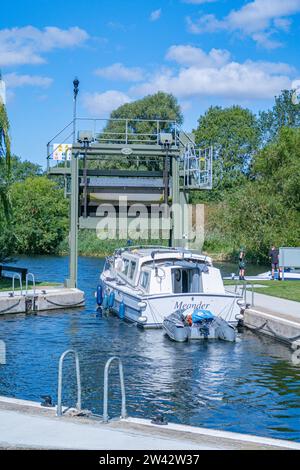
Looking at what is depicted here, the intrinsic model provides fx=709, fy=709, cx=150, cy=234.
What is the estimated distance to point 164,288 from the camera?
26609 mm

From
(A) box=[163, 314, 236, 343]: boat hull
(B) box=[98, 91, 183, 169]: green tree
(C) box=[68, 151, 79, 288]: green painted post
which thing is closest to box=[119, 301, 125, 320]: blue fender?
(A) box=[163, 314, 236, 343]: boat hull

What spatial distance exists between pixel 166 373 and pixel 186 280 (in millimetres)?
9326

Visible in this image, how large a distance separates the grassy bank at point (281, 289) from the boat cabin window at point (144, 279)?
19.9 feet

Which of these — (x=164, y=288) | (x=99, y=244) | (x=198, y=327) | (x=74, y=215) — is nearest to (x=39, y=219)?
(x=99, y=244)

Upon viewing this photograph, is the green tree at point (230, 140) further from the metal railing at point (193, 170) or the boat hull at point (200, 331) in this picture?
the boat hull at point (200, 331)

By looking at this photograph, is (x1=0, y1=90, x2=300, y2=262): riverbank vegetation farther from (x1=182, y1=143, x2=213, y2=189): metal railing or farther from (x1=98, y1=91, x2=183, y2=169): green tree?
(x1=182, y1=143, x2=213, y2=189): metal railing

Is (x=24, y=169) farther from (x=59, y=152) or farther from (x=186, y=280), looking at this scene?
(x=186, y=280)

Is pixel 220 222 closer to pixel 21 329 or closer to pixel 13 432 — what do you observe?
pixel 21 329

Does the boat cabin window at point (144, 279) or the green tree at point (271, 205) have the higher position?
the green tree at point (271, 205)

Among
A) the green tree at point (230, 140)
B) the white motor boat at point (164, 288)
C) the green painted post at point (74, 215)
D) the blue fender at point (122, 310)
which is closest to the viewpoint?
the white motor boat at point (164, 288)

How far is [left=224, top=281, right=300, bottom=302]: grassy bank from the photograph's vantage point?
98.2ft

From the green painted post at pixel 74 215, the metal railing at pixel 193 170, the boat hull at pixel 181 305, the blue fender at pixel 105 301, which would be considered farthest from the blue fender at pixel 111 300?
the metal railing at pixel 193 170

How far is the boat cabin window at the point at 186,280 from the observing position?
89.9 ft
